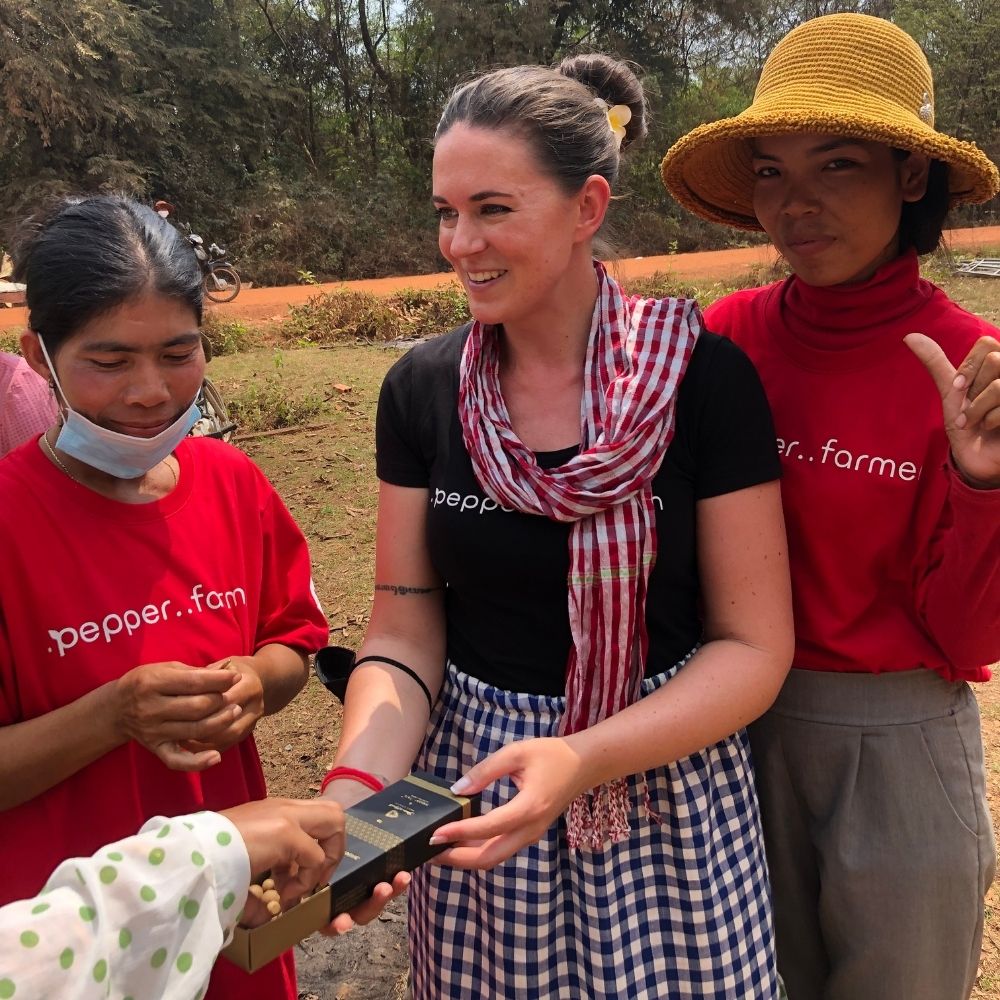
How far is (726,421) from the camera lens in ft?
5.34

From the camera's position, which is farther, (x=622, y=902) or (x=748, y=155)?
(x=748, y=155)

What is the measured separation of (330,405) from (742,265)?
10420 millimetres

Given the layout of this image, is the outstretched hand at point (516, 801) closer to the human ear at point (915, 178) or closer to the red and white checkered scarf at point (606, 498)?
the red and white checkered scarf at point (606, 498)

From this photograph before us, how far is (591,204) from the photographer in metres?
1.74

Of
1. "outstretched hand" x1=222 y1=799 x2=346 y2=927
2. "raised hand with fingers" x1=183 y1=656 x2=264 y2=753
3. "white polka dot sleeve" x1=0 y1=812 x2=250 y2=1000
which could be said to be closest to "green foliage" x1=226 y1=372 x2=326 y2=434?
"raised hand with fingers" x1=183 y1=656 x2=264 y2=753

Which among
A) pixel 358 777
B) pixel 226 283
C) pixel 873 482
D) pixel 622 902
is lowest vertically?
pixel 622 902

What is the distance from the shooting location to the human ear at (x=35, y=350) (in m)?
1.73

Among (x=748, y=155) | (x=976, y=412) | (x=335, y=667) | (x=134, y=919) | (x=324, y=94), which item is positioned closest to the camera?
(x=134, y=919)

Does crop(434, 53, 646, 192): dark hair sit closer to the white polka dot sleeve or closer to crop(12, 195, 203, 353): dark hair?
crop(12, 195, 203, 353): dark hair

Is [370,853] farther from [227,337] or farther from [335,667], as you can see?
[227,337]

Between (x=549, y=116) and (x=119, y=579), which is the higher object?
(x=549, y=116)

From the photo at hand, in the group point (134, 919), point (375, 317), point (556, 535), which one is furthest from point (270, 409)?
point (134, 919)

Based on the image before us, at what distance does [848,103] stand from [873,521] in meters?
0.73

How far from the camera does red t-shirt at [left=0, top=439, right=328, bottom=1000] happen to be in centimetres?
158
